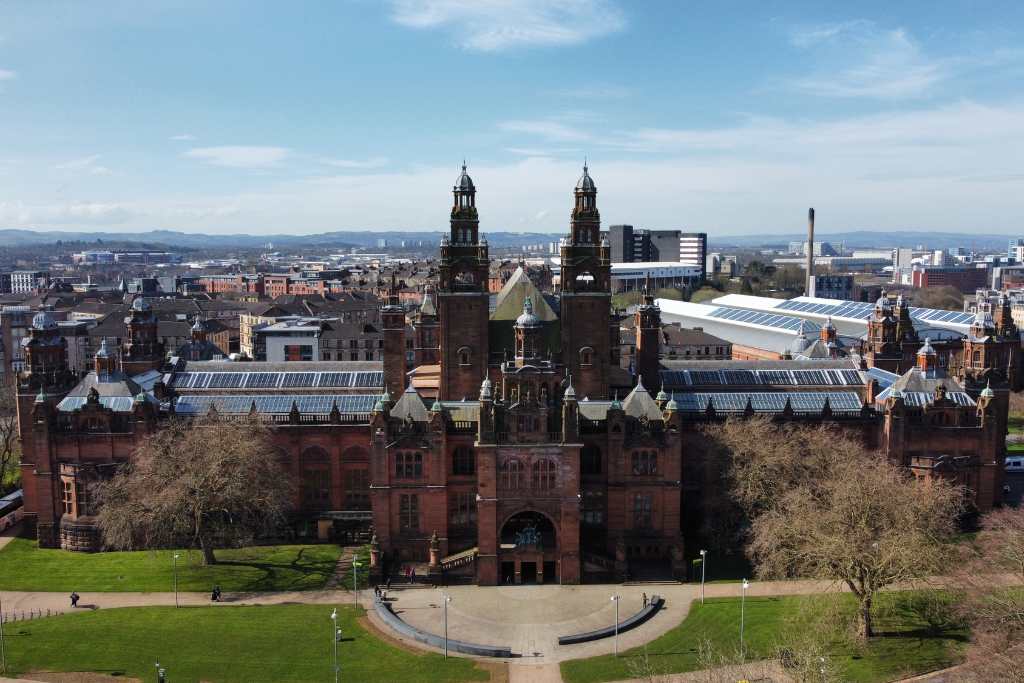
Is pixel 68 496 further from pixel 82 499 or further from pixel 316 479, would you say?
pixel 316 479

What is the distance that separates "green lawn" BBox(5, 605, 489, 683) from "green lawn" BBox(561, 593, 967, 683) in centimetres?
876

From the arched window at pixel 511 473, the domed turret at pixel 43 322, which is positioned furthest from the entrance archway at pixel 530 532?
the domed turret at pixel 43 322

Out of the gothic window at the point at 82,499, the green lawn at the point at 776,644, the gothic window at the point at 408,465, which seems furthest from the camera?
the gothic window at the point at 82,499

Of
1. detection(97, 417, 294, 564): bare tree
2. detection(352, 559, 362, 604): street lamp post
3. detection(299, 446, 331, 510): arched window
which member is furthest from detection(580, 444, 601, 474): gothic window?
detection(97, 417, 294, 564): bare tree

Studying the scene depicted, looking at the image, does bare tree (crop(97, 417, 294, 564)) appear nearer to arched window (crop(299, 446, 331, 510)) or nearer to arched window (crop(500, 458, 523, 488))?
arched window (crop(299, 446, 331, 510))

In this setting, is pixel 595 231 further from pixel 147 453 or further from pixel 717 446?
pixel 147 453

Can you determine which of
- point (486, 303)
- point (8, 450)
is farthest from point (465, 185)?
point (8, 450)

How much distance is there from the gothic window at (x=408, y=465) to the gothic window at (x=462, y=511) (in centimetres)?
371

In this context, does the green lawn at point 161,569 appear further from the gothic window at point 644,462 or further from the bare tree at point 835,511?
the bare tree at point 835,511

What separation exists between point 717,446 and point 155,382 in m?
54.2

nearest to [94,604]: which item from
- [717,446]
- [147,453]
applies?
[147,453]

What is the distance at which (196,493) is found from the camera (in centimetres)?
6700

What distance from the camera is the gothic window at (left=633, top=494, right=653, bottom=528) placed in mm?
69625

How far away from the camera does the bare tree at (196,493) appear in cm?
6688
